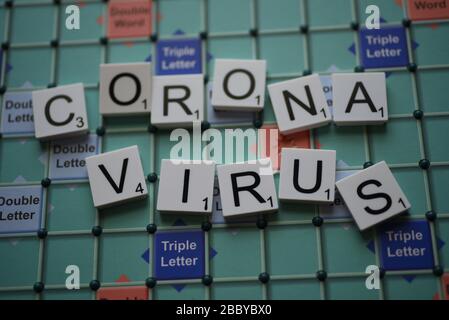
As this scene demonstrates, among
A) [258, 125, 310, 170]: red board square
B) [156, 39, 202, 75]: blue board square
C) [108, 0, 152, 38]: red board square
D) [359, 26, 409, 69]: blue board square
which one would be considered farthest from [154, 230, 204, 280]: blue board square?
[359, 26, 409, 69]: blue board square

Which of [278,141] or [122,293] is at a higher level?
[278,141]

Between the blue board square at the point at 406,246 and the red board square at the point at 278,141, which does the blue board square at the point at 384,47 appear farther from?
the blue board square at the point at 406,246

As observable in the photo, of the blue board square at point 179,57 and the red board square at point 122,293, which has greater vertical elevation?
the blue board square at point 179,57

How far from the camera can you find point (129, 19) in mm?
2408

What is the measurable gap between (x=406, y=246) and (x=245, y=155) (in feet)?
2.46

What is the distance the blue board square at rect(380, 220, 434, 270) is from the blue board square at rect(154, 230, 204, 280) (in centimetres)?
74

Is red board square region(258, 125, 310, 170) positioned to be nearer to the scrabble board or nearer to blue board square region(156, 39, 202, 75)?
the scrabble board

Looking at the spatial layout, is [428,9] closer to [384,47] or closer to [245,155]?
[384,47]

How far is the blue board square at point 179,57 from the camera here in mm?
2314

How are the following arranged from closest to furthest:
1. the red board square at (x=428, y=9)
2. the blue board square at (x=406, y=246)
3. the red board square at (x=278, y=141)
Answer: the blue board square at (x=406, y=246)
the red board square at (x=278, y=141)
the red board square at (x=428, y=9)

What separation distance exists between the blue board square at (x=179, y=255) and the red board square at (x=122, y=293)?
88 millimetres

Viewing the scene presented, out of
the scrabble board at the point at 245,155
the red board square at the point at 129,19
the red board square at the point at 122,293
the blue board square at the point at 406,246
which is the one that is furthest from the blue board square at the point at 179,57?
the blue board square at the point at 406,246

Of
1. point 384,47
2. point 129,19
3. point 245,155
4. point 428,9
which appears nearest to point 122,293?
point 245,155

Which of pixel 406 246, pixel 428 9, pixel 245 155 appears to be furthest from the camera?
pixel 428 9
